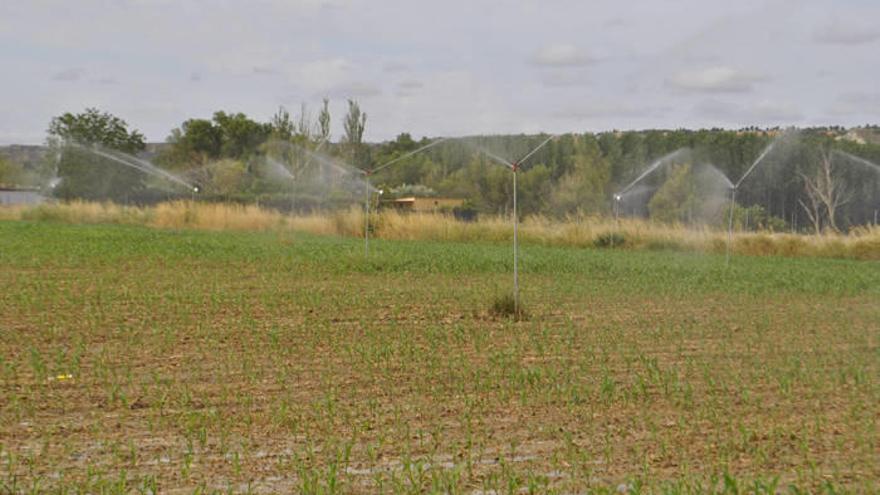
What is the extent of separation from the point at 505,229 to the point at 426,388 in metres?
24.6

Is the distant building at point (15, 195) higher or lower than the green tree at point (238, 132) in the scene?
lower

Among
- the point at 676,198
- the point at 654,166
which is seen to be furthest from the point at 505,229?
the point at 676,198

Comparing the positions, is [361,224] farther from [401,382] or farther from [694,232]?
[401,382]

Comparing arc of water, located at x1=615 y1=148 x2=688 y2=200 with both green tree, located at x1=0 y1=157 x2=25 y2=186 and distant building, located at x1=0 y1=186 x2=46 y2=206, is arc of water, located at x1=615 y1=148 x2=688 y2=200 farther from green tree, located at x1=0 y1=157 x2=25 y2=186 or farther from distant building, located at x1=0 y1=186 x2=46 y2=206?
green tree, located at x1=0 y1=157 x2=25 y2=186

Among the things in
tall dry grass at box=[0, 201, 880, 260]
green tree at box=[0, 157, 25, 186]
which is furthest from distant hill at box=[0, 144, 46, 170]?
tall dry grass at box=[0, 201, 880, 260]

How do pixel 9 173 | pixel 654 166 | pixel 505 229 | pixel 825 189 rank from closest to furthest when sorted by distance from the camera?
1. pixel 654 166
2. pixel 505 229
3. pixel 825 189
4. pixel 9 173

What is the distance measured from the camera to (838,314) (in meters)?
14.3

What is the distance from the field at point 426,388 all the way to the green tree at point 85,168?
118 ft


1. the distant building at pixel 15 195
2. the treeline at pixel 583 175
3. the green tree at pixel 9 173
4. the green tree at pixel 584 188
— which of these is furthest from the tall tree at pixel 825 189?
the green tree at pixel 9 173

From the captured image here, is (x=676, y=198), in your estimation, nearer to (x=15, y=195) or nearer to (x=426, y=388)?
(x=426, y=388)

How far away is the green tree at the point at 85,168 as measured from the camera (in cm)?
5162

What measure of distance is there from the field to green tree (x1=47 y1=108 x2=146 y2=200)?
3601cm

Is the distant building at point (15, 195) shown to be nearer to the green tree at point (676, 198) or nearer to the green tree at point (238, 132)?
the green tree at point (238, 132)

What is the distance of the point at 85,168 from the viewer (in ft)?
171
